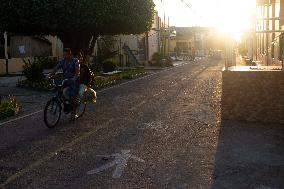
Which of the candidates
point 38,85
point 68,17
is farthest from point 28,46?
point 68,17

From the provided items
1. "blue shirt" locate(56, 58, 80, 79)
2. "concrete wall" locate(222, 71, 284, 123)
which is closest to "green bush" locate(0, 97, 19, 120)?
"blue shirt" locate(56, 58, 80, 79)

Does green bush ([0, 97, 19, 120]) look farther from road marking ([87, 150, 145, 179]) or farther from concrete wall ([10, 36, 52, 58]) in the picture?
concrete wall ([10, 36, 52, 58])

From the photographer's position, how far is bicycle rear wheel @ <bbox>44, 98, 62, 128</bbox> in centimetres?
1010

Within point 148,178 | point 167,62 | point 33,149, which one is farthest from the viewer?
point 167,62

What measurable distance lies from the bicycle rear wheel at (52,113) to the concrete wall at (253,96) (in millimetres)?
4347

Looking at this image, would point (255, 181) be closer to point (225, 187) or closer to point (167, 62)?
point (225, 187)

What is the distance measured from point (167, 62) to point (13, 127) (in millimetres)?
35857

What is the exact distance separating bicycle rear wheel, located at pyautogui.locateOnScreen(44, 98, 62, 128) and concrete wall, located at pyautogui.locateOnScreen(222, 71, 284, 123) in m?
4.35

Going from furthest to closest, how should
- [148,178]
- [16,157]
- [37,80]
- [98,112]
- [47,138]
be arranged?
[37,80] → [98,112] → [47,138] → [16,157] → [148,178]

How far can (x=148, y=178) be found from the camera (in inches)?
249

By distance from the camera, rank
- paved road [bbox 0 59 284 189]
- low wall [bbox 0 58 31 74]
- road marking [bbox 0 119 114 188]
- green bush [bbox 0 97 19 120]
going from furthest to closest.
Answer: low wall [bbox 0 58 31 74]
green bush [bbox 0 97 19 120]
road marking [bbox 0 119 114 188]
paved road [bbox 0 59 284 189]

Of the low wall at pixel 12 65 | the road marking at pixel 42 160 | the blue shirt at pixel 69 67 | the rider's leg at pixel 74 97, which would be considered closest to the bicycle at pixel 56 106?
the rider's leg at pixel 74 97

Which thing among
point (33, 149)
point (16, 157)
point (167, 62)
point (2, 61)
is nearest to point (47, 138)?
point (33, 149)

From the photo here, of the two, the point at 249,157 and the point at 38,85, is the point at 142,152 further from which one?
the point at 38,85
